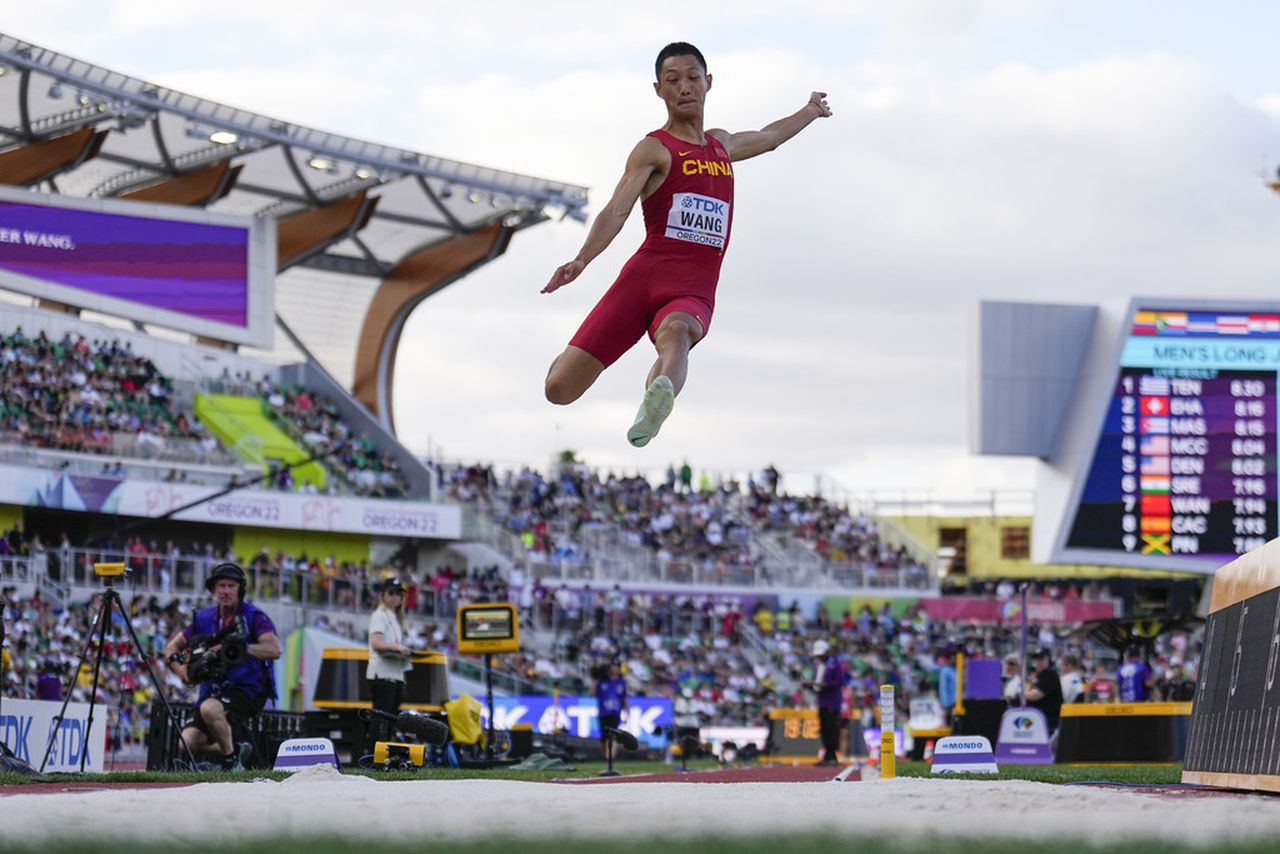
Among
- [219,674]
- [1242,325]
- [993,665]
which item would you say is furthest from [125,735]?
[1242,325]

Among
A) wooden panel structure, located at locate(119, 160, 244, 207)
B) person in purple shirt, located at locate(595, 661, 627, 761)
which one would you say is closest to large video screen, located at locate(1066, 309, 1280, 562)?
person in purple shirt, located at locate(595, 661, 627, 761)

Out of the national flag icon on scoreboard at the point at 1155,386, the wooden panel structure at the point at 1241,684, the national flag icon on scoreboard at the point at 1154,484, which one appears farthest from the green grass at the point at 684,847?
the national flag icon on scoreboard at the point at 1155,386

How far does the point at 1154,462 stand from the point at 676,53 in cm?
2495

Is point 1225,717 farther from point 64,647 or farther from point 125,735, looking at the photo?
point 64,647

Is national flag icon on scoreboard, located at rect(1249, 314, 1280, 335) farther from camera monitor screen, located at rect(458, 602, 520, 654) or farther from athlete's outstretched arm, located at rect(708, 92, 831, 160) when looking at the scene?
athlete's outstretched arm, located at rect(708, 92, 831, 160)

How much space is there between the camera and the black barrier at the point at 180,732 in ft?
41.3

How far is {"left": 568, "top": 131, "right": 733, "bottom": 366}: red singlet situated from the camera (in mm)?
8969

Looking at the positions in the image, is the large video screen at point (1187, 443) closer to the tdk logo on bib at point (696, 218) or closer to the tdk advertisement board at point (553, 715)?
A: the tdk advertisement board at point (553, 715)

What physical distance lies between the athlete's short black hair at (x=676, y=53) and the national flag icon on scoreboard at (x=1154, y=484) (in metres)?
24.8

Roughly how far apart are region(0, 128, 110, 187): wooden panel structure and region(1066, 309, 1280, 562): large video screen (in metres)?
19.9

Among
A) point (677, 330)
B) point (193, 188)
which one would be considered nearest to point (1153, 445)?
point (193, 188)

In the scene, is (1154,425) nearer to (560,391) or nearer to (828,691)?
(828,691)

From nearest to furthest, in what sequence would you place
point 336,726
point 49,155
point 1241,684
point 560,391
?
point 1241,684, point 560,391, point 336,726, point 49,155

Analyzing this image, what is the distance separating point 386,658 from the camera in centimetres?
1468
